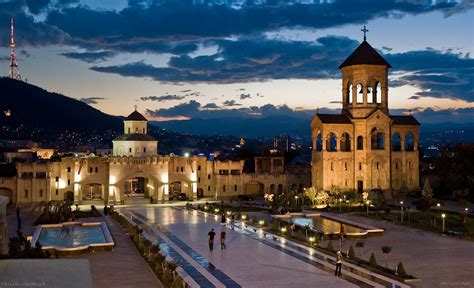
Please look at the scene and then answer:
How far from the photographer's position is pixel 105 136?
538 feet

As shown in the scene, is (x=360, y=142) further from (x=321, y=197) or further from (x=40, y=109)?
(x=40, y=109)

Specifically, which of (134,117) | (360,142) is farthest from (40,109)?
(360,142)

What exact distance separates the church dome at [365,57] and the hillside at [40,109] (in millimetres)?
116935

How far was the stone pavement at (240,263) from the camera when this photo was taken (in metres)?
21.2

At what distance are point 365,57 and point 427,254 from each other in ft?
102

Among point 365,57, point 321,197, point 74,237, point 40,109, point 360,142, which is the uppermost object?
point 40,109

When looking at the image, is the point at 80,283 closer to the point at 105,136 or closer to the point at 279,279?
the point at 279,279

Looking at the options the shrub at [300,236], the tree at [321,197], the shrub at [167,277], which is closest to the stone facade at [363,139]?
the tree at [321,197]

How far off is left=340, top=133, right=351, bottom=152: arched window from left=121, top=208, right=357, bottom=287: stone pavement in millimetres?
22947

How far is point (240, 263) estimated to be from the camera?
80.7 feet

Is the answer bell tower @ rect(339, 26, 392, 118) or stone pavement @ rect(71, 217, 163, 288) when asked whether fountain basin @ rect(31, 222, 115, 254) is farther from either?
bell tower @ rect(339, 26, 392, 118)

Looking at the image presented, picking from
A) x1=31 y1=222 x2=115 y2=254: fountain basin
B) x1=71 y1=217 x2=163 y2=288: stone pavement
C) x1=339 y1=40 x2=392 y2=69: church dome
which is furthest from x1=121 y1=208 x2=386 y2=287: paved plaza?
x1=339 y1=40 x2=392 y2=69: church dome

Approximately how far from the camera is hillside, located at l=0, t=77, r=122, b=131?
509 ft

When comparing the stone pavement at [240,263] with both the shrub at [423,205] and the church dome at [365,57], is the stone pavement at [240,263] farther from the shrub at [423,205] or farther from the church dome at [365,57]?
the church dome at [365,57]
